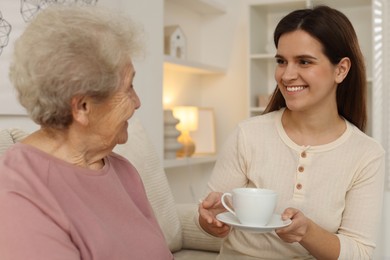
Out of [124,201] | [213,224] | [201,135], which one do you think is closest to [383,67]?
[201,135]

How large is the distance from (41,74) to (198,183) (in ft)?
9.90

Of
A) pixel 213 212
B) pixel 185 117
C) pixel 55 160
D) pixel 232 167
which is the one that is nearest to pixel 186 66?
pixel 185 117

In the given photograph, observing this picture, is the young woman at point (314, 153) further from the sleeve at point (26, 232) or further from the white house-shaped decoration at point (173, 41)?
the white house-shaped decoration at point (173, 41)

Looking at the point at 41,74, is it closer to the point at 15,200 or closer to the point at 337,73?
the point at 15,200

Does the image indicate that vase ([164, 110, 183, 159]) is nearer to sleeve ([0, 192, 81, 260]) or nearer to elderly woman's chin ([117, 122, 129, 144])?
elderly woman's chin ([117, 122, 129, 144])

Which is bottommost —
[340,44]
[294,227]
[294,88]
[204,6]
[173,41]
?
[294,227]

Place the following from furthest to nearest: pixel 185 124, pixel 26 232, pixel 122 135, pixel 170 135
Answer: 1. pixel 185 124
2. pixel 170 135
3. pixel 122 135
4. pixel 26 232

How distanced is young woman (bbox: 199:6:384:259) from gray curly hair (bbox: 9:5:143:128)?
550mm

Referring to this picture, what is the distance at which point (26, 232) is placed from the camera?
890mm

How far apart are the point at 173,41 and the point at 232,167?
1.78 metres

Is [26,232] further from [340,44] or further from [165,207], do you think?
[165,207]

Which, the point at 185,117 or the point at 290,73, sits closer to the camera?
the point at 290,73

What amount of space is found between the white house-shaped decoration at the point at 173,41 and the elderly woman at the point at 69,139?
2.13 metres

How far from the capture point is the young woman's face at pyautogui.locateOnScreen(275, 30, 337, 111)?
1500 mm
